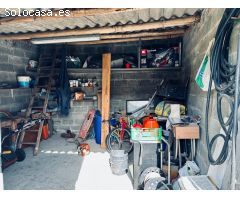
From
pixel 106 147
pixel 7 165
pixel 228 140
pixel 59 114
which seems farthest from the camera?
pixel 59 114

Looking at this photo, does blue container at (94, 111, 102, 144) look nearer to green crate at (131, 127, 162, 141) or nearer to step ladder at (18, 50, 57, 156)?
step ladder at (18, 50, 57, 156)

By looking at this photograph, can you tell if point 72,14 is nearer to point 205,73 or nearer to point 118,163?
point 205,73

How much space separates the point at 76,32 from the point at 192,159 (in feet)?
10.4

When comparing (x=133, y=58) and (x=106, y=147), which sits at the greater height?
(x=133, y=58)

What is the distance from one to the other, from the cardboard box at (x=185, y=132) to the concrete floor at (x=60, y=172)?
1166mm

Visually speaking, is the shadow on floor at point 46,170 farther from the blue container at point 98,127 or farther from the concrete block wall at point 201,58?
the concrete block wall at point 201,58

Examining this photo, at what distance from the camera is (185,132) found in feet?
10.3

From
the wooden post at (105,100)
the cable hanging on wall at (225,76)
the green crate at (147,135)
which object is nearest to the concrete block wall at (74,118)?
the wooden post at (105,100)

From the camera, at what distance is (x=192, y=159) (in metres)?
3.42

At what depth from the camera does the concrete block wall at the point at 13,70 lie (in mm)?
5082
